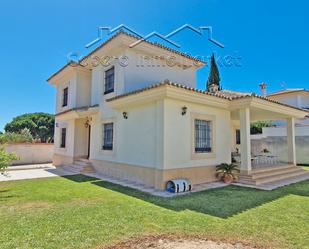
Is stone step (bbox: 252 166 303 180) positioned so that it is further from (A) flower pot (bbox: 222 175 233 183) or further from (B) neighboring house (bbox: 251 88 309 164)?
(B) neighboring house (bbox: 251 88 309 164)

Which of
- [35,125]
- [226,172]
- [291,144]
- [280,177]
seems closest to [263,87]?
[291,144]

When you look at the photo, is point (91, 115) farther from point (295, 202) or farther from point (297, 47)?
point (297, 47)

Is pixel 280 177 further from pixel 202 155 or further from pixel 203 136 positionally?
pixel 203 136

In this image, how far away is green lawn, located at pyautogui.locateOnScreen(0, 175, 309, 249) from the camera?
16.4 ft

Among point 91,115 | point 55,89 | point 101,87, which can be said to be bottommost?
point 91,115

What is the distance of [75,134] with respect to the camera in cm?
1836

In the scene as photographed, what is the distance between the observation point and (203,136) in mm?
12305

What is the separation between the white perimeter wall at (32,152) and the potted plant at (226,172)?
20.8m

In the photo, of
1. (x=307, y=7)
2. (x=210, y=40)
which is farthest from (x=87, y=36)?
(x=307, y=7)

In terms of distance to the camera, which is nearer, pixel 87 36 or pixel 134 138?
pixel 134 138

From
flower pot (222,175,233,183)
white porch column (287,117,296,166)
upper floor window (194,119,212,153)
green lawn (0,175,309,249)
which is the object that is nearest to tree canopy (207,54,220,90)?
white porch column (287,117,296,166)

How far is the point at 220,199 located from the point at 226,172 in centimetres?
399

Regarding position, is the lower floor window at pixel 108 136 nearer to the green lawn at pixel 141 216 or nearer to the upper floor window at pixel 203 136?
the green lawn at pixel 141 216

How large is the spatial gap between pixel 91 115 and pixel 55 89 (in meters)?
9.47
